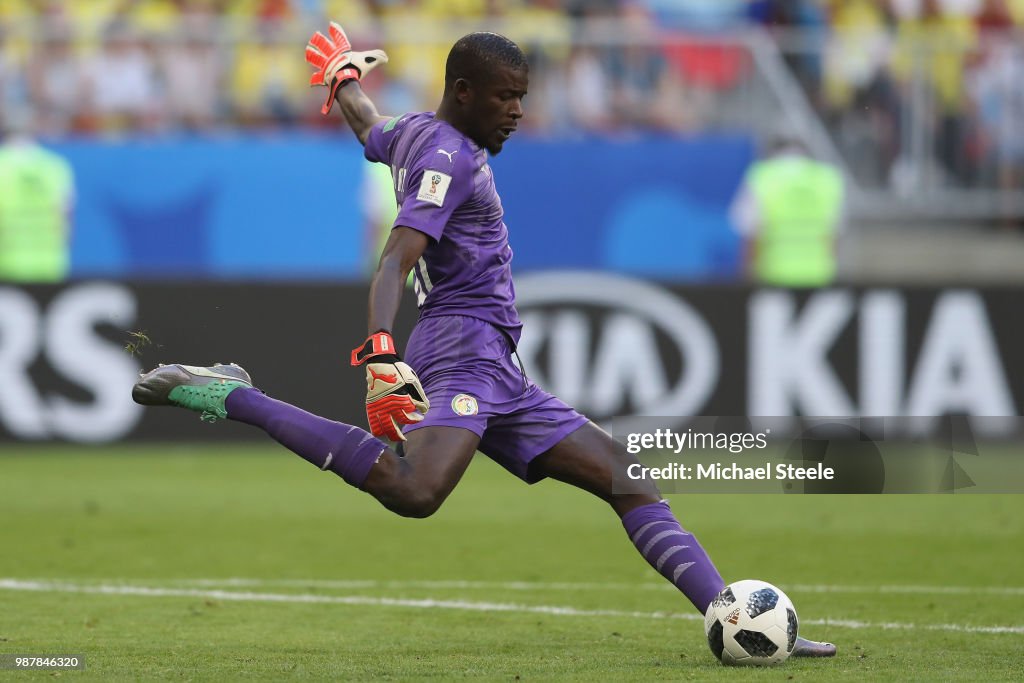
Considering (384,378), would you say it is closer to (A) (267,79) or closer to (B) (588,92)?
(B) (588,92)

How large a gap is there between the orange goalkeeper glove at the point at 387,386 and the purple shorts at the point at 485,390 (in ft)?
1.35

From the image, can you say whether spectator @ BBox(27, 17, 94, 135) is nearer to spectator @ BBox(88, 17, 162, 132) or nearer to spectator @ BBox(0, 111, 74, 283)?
spectator @ BBox(88, 17, 162, 132)

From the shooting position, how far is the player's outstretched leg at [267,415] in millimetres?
5914

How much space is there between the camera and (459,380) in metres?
6.08

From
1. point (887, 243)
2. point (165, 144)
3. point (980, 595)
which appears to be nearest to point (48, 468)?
point (165, 144)

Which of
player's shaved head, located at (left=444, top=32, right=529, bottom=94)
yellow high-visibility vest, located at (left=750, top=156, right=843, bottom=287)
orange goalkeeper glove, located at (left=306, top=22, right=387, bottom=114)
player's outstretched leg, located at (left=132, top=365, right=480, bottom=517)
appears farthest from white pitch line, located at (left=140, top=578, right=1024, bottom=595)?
yellow high-visibility vest, located at (left=750, top=156, right=843, bottom=287)

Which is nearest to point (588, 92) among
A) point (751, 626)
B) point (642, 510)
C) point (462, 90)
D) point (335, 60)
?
point (335, 60)

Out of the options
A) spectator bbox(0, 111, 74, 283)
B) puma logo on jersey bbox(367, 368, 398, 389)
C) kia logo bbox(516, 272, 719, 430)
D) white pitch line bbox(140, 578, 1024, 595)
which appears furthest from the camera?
spectator bbox(0, 111, 74, 283)

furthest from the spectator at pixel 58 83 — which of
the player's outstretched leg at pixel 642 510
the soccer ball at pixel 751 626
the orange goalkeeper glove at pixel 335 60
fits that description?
the soccer ball at pixel 751 626

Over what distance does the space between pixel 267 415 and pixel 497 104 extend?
1359 mm

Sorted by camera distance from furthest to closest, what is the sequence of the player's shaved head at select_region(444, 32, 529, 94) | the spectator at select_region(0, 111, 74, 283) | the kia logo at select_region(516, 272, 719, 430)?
the spectator at select_region(0, 111, 74, 283), the kia logo at select_region(516, 272, 719, 430), the player's shaved head at select_region(444, 32, 529, 94)

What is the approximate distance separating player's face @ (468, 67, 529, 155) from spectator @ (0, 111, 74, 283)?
32.4 feet

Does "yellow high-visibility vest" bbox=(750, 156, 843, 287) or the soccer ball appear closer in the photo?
the soccer ball

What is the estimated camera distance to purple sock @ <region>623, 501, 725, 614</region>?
19.9 feet
